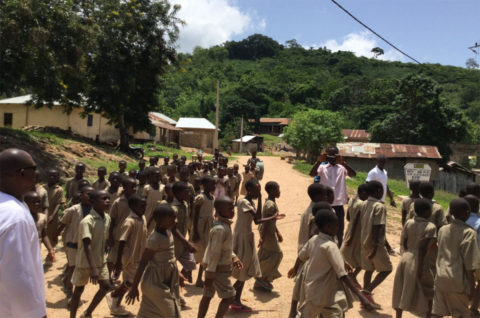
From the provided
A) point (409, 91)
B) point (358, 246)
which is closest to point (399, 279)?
point (358, 246)

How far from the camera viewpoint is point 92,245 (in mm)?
4656

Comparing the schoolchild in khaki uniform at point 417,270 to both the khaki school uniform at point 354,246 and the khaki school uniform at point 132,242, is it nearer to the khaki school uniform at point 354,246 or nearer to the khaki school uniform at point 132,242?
the khaki school uniform at point 354,246

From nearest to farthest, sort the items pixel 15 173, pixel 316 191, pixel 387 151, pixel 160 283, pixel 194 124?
pixel 15 173 → pixel 160 283 → pixel 316 191 → pixel 387 151 → pixel 194 124

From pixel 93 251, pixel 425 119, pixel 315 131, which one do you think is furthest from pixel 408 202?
pixel 425 119

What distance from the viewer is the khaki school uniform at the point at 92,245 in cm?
452

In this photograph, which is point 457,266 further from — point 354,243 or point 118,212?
point 118,212

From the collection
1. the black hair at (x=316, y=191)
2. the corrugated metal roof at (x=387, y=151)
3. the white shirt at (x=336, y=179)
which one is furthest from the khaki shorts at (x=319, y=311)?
the corrugated metal roof at (x=387, y=151)

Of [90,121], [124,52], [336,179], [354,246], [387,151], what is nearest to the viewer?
[354,246]

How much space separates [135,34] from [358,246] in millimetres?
20728

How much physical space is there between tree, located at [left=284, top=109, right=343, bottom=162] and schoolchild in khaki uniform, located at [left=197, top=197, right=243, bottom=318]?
29.7 meters

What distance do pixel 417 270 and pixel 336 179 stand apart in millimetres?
2479

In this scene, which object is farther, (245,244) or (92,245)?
(245,244)

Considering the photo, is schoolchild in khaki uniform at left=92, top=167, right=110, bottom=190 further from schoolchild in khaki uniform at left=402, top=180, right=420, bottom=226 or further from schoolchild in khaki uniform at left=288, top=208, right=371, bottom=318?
schoolchild in khaki uniform at left=402, top=180, right=420, bottom=226

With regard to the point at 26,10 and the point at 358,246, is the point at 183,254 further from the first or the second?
the point at 26,10
